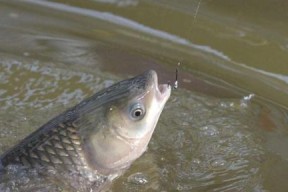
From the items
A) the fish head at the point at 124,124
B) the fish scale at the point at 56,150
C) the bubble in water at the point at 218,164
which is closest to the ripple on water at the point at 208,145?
the bubble in water at the point at 218,164

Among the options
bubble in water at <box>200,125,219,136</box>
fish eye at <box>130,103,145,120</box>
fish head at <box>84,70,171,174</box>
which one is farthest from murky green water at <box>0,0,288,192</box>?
fish eye at <box>130,103,145,120</box>

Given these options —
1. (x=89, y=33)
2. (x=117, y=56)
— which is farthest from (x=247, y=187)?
(x=89, y=33)

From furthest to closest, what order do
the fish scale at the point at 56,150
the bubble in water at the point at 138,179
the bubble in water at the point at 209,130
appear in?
the bubble in water at the point at 209,130
the bubble in water at the point at 138,179
the fish scale at the point at 56,150

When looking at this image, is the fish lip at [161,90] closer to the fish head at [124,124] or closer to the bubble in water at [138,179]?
the fish head at [124,124]

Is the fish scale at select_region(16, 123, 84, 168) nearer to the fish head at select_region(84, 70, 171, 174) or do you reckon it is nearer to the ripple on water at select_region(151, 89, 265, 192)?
the fish head at select_region(84, 70, 171, 174)

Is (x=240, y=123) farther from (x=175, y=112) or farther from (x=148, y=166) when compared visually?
(x=148, y=166)

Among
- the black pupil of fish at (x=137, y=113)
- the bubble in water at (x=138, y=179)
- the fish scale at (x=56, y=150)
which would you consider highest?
the black pupil of fish at (x=137, y=113)

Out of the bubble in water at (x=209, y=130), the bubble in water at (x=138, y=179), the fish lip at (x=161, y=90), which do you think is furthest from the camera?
the bubble in water at (x=209, y=130)
